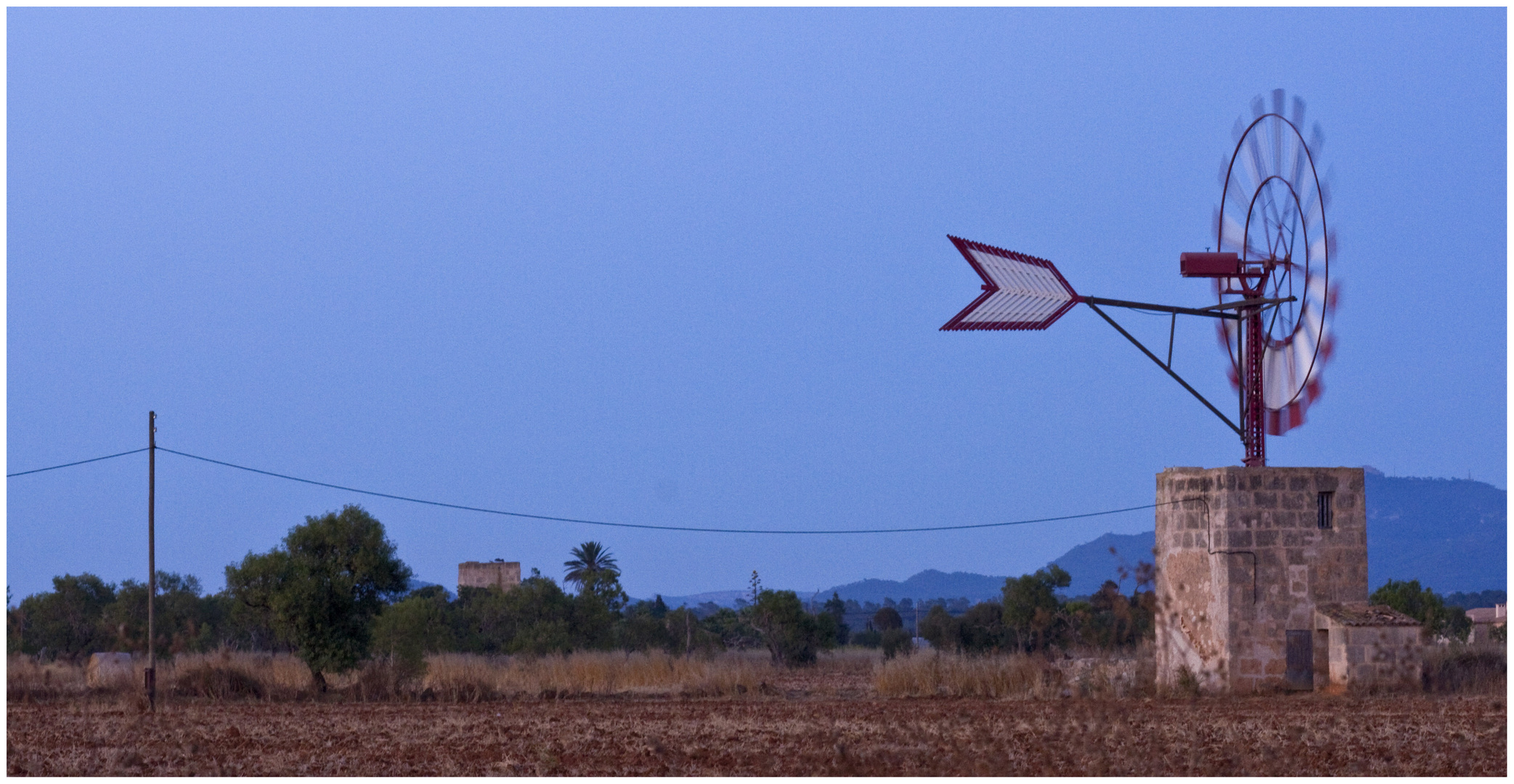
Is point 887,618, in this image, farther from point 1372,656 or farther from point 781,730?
point 781,730

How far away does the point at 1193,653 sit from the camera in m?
23.2

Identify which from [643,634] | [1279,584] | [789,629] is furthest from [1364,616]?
[643,634]

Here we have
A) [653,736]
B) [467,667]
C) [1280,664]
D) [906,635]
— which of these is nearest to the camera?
[653,736]

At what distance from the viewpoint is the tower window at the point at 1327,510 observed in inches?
909

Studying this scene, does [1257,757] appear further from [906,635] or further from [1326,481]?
[906,635]

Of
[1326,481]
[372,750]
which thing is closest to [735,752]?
[372,750]

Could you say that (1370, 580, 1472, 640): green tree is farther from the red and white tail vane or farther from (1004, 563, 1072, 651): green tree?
the red and white tail vane

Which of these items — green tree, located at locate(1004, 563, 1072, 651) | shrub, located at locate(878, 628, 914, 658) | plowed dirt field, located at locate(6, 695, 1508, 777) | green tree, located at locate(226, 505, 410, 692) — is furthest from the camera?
shrub, located at locate(878, 628, 914, 658)

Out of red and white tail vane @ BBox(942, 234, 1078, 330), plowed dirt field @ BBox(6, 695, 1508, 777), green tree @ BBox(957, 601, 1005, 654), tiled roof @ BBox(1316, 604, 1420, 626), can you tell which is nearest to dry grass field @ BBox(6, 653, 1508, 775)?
plowed dirt field @ BBox(6, 695, 1508, 777)

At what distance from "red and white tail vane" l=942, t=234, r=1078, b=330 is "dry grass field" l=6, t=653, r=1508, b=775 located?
215 inches

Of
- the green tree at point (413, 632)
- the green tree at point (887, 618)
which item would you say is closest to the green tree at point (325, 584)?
the green tree at point (413, 632)

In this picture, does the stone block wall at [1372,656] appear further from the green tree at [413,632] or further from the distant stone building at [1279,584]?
the green tree at [413,632]

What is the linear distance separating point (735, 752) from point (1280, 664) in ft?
33.7

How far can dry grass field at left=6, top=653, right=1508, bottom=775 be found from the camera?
48.8 feet
